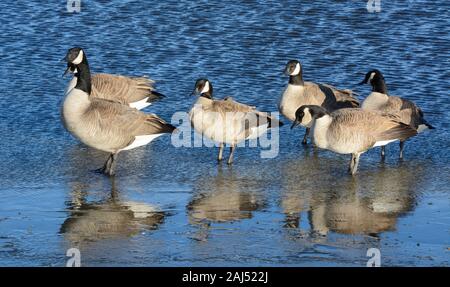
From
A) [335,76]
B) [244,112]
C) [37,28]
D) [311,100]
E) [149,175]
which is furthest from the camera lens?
[37,28]

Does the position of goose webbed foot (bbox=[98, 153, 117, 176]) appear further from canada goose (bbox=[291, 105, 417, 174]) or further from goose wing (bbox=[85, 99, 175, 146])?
canada goose (bbox=[291, 105, 417, 174])

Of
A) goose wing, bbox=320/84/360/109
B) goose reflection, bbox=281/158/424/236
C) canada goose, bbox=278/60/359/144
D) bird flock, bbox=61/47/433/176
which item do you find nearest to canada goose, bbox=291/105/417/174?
bird flock, bbox=61/47/433/176

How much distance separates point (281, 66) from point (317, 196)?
5286 mm

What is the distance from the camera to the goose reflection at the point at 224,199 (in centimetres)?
921

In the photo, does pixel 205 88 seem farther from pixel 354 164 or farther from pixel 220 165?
pixel 354 164

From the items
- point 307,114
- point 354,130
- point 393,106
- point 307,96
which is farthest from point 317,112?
point 307,96

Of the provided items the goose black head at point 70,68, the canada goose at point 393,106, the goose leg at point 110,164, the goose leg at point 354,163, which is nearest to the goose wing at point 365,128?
the goose leg at point 354,163

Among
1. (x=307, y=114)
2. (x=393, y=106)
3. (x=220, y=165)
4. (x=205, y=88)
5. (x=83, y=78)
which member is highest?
(x=83, y=78)

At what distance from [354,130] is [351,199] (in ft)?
3.65

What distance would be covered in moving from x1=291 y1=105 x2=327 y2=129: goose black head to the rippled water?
17.5 inches

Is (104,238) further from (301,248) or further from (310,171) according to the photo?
(310,171)

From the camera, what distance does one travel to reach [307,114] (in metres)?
11.2

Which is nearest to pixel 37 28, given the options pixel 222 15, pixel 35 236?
pixel 222 15
